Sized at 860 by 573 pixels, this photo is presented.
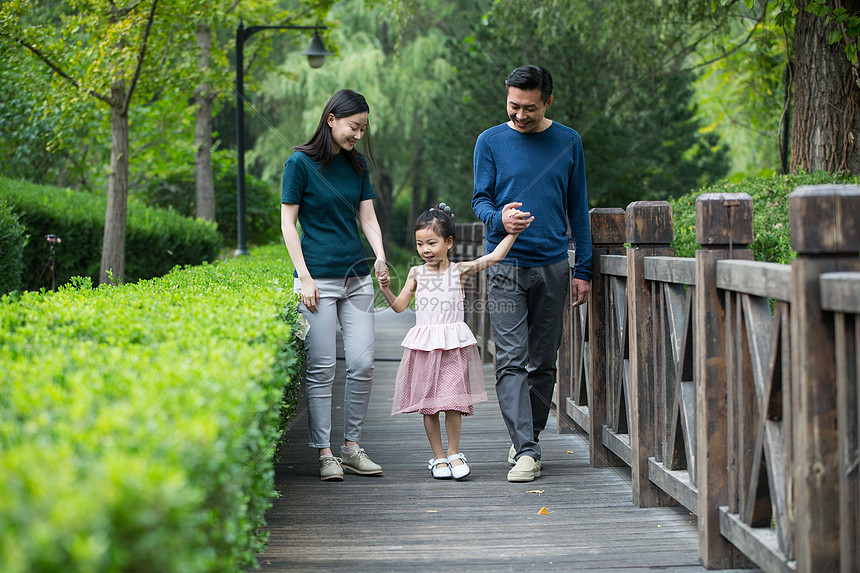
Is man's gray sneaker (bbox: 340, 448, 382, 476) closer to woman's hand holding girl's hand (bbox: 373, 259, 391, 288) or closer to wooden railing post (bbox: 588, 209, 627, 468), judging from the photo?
woman's hand holding girl's hand (bbox: 373, 259, 391, 288)

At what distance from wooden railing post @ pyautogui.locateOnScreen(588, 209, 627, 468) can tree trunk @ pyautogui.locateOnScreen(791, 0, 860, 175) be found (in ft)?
13.2

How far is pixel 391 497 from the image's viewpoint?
3908mm

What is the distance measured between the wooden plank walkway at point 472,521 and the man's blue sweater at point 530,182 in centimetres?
119

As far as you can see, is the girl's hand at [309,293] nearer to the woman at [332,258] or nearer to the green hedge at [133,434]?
the woman at [332,258]

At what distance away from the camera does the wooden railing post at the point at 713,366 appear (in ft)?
9.29

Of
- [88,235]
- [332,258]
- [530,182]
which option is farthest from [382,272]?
[88,235]

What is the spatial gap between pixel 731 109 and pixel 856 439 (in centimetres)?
1895

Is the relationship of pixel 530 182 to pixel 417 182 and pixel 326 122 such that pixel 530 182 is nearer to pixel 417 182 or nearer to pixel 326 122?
pixel 326 122

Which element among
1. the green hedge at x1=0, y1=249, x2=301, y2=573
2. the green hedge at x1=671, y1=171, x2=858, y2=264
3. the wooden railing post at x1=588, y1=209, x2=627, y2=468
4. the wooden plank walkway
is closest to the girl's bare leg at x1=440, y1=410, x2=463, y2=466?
the wooden plank walkway

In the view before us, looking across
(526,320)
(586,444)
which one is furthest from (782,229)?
(526,320)

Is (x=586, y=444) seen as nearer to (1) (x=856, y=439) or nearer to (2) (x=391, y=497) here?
(2) (x=391, y=497)

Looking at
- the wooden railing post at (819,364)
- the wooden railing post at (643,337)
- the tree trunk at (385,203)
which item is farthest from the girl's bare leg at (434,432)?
the tree trunk at (385,203)

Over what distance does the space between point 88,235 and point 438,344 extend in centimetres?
801

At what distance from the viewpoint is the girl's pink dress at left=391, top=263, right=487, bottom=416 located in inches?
165
